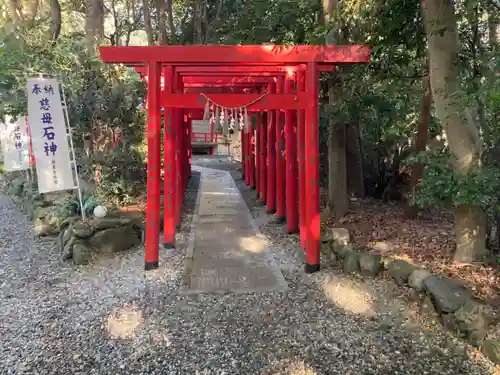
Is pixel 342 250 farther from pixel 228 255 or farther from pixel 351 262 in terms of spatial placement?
pixel 228 255

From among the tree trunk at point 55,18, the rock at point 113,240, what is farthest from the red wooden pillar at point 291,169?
the tree trunk at point 55,18

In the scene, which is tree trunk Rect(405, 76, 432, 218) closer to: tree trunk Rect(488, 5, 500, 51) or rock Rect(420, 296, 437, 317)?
tree trunk Rect(488, 5, 500, 51)

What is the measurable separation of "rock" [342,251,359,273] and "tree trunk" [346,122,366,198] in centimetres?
325

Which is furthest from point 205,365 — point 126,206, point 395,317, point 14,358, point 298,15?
point 298,15

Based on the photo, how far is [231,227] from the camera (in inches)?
323

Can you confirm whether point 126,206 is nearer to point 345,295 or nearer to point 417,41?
point 345,295

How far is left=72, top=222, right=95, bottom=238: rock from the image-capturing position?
6589mm

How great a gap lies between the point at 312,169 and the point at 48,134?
14.3ft

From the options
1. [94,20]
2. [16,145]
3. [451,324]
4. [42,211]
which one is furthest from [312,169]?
[16,145]

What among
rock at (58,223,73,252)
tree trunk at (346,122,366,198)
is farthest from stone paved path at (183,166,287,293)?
tree trunk at (346,122,366,198)

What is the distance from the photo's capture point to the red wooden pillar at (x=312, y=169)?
5.49 m

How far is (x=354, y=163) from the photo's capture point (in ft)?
28.0

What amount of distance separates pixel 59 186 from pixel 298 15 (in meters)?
5.03

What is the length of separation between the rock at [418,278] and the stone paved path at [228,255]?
1.40 metres
